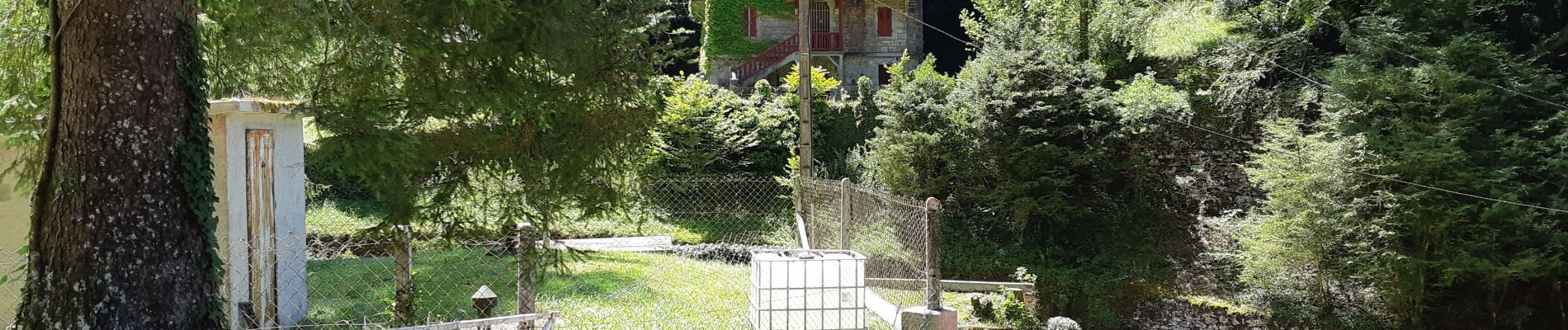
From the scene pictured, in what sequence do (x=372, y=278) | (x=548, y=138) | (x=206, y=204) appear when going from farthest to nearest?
(x=372, y=278), (x=548, y=138), (x=206, y=204)

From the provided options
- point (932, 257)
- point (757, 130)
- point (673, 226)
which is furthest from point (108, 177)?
point (757, 130)

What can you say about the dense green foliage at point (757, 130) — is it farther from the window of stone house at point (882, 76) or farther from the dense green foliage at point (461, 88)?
the dense green foliage at point (461, 88)

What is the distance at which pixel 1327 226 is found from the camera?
10242 millimetres

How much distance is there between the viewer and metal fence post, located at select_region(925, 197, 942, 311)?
17.5ft

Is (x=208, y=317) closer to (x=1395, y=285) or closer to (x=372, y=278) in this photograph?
(x=372, y=278)

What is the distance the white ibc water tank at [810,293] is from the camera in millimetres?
5316

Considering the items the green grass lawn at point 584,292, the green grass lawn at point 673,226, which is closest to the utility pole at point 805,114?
the green grass lawn at point 584,292

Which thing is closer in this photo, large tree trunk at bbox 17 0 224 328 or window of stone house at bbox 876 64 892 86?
large tree trunk at bbox 17 0 224 328

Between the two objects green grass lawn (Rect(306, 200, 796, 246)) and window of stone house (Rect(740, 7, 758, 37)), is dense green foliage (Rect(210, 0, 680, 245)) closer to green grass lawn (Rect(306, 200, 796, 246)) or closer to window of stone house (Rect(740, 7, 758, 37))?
green grass lawn (Rect(306, 200, 796, 246))

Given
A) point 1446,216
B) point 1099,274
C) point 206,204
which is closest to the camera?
point 206,204

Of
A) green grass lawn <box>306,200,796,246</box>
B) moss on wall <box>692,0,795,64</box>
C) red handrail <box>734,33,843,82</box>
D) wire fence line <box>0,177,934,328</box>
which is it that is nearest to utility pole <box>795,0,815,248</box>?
wire fence line <box>0,177,934,328</box>

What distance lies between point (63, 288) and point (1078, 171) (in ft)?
42.9

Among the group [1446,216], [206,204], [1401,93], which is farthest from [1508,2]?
[206,204]

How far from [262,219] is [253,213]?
0.36 ft
